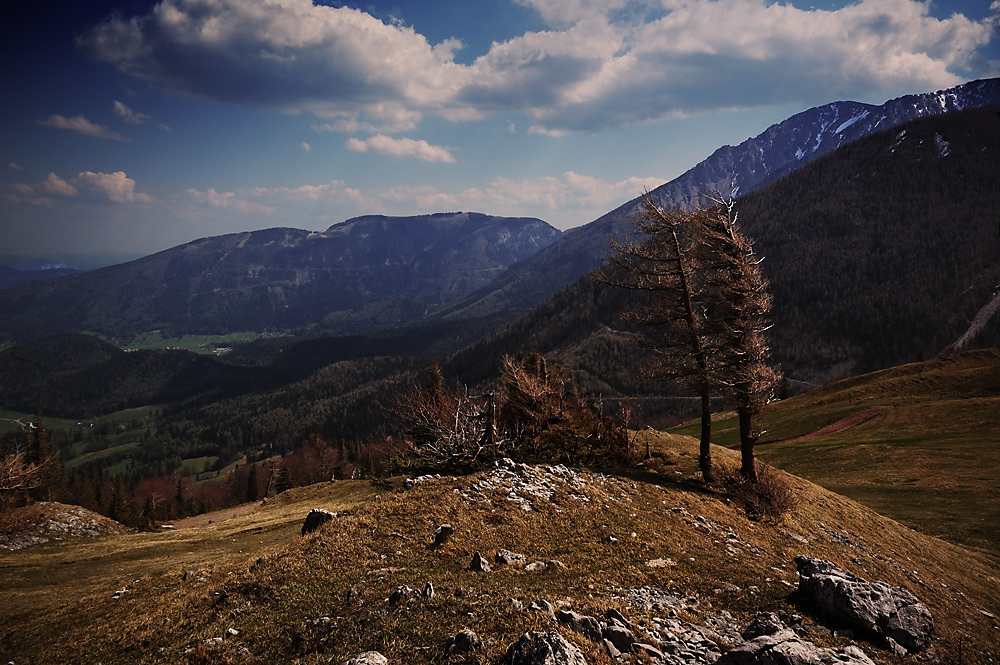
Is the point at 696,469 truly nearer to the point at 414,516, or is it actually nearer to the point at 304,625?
the point at 414,516

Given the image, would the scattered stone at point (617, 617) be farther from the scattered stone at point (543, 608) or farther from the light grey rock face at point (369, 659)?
the light grey rock face at point (369, 659)

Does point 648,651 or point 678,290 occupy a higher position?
point 678,290

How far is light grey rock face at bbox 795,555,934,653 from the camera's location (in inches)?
408

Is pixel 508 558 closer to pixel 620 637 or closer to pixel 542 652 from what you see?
pixel 620 637

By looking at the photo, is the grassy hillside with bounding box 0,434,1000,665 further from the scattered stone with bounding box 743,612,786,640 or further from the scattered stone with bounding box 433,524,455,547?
the scattered stone with bounding box 743,612,786,640

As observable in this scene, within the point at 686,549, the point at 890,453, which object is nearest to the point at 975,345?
the point at 890,453

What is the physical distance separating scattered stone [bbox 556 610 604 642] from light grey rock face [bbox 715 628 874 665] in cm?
216

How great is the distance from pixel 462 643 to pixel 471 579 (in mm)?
3592

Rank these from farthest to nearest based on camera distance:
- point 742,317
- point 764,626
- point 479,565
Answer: point 742,317
point 479,565
point 764,626

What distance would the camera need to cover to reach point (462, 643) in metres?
8.36

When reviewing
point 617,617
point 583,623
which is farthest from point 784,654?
point 583,623

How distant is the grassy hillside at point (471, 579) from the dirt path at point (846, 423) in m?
36.9

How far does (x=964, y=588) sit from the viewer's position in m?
18.7

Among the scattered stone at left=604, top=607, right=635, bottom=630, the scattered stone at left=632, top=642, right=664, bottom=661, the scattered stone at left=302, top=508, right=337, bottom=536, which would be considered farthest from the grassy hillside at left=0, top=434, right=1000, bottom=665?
the scattered stone at left=302, top=508, right=337, bottom=536
